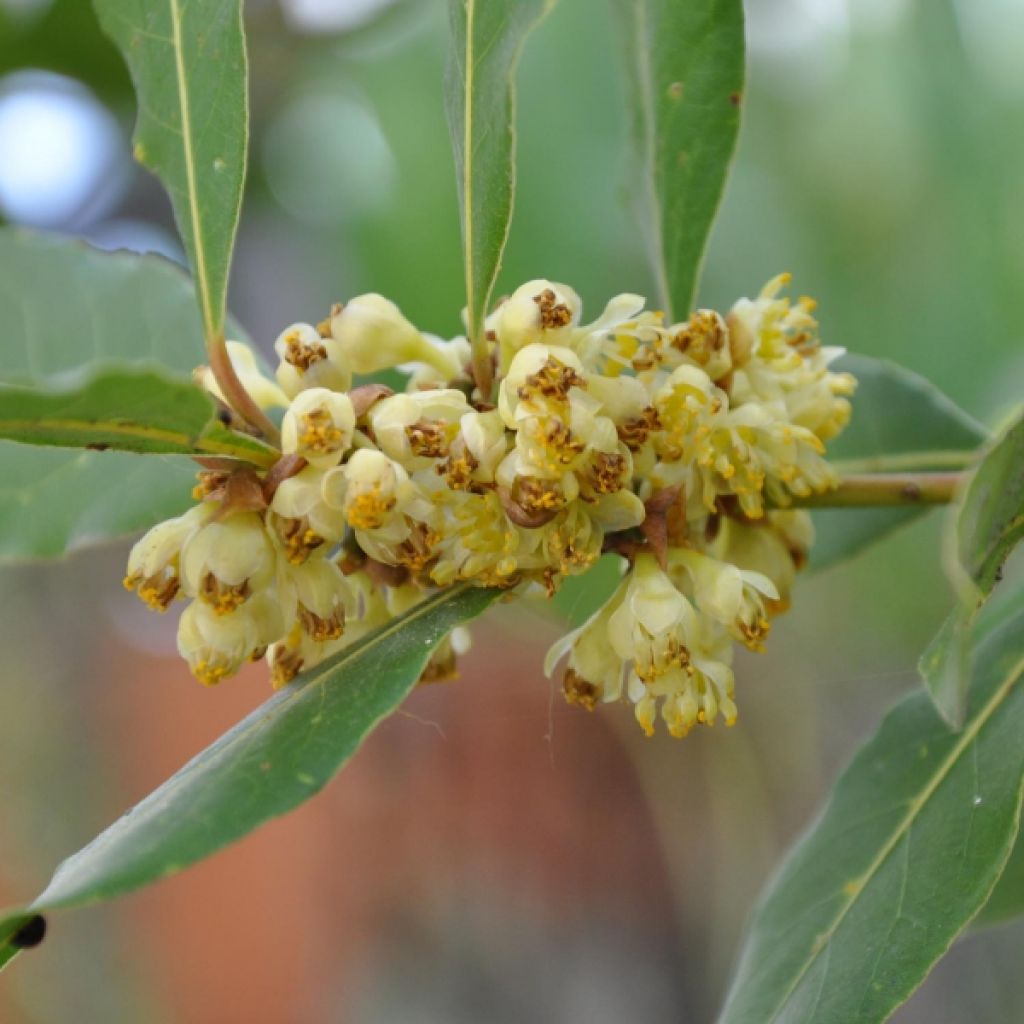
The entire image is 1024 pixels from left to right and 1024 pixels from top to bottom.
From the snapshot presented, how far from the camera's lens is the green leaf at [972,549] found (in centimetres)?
77

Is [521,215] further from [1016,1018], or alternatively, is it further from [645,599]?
[1016,1018]

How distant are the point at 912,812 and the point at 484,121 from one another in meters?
0.76

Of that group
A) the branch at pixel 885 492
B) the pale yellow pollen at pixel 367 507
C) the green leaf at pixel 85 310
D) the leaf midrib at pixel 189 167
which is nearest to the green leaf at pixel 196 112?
the leaf midrib at pixel 189 167

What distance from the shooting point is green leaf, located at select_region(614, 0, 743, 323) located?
1.18 m

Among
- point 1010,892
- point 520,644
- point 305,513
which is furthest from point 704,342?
point 520,644

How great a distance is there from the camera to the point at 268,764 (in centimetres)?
85

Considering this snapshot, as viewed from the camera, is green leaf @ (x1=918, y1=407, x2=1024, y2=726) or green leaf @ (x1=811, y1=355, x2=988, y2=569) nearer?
green leaf @ (x1=918, y1=407, x2=1024, y2=726)

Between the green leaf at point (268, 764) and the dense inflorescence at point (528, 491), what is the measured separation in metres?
0.04

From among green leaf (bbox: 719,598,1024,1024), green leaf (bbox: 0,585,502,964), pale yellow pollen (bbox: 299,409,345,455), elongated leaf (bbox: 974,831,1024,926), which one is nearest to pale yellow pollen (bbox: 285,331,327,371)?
pale yellow pollen (bbox: 299,409,345,455)

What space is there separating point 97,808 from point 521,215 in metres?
4.02

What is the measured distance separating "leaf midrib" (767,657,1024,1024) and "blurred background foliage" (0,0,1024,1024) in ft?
2.02

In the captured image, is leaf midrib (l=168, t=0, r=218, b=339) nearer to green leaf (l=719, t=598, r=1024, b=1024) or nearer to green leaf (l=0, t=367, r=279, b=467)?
green leaf (l=0, t=367, r=279, b=467)

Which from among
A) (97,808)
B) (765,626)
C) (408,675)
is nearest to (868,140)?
(765,626)

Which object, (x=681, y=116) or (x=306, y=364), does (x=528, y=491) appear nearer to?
(x=306, y=364)
